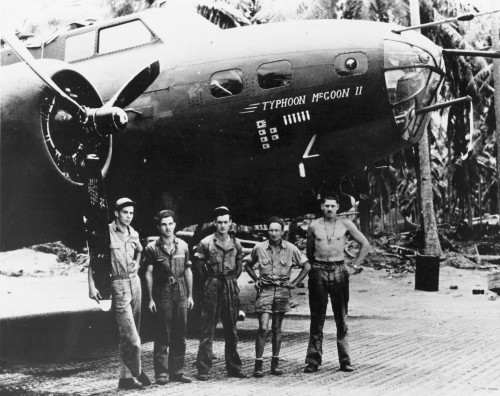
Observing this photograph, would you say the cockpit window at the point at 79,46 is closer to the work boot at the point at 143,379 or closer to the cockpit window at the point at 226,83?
the cockpit window at the point at 226,83

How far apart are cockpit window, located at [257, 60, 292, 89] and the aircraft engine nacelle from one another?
90.2 inches

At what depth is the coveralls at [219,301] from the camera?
7.06 m

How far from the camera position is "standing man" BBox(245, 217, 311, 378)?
709 centimetres

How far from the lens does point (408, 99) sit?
918cm

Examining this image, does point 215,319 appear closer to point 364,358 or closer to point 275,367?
point 275,367

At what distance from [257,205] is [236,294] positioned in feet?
11.9

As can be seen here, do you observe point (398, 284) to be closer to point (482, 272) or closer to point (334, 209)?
point (482, 272)

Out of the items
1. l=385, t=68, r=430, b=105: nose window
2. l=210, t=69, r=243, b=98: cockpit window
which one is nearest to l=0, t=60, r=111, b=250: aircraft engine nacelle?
l=210, t=69, r=243, b=98: cockpit window

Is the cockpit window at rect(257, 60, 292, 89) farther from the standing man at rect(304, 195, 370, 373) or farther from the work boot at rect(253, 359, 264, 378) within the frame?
the work boot at rect(253, 359, 264, 378)

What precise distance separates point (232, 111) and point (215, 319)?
331cm

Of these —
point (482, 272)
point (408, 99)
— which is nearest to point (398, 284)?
point (482, 272)

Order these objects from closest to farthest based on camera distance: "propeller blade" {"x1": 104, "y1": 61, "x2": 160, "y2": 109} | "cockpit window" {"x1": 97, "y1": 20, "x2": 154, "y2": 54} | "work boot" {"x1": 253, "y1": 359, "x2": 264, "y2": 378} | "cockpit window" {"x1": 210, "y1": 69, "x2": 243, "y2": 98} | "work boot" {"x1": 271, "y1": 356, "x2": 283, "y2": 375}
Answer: "work boot" {"x1": 253, "y1": 359, "x2": 264, "y2": 378}
"work boot" {"x1": 271, "y1": 356, "x2": 283, "y2": 375}
"propeller blade" {"x1": 104, "y1": 61, "x2": 160, "y2": 109}
"cockpit window" {"x1": 210, "y1": 69, "x2": 243, "y2": 98}
"cockpit window" {"x1": 97, "y1": 20, "x2": 154, "y2": 54}

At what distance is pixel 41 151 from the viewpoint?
7.57 meters

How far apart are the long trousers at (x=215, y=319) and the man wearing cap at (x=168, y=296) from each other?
0.23 metres
